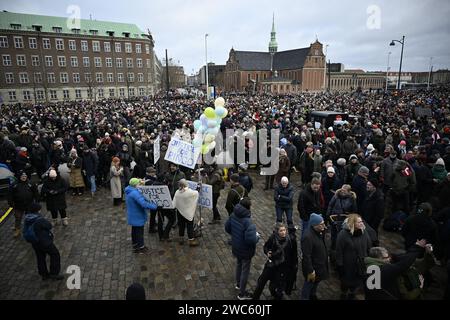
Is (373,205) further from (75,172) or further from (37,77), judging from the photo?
(37,77)

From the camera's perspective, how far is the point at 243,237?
5.10 m

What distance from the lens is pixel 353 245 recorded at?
468cm

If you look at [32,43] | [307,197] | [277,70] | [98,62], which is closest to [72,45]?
[98,62]

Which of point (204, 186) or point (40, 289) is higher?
point (204, 186)

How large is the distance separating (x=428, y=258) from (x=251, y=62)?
107 meters

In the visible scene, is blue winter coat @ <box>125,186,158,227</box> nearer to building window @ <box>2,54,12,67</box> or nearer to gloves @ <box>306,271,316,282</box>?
gloves @ <box>306,271,316,282</box>

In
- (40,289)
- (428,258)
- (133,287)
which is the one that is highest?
(133,287)

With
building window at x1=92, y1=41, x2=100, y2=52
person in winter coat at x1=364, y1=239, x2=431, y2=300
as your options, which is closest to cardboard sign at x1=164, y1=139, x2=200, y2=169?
person in winter coat at x1=364, y1=239, x2=431, y2=300

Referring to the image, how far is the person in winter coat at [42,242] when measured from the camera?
560cm

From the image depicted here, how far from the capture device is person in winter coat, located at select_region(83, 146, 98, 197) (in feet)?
34.3

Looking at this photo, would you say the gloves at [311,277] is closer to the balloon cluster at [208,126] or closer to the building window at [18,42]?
the balloon cluster at [208,126]

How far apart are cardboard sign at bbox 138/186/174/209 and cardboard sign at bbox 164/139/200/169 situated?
991mm
